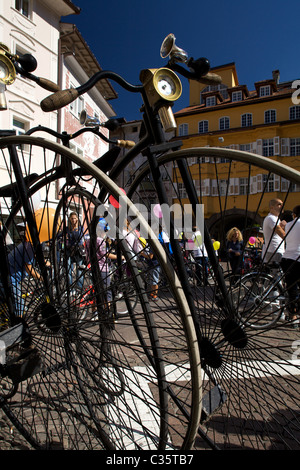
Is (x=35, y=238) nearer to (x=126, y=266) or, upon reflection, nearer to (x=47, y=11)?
(x=126, y=266)

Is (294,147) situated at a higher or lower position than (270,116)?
lower

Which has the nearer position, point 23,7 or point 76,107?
point 23,7

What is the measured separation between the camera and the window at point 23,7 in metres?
15.3

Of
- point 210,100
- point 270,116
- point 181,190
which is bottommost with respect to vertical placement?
point 181,190

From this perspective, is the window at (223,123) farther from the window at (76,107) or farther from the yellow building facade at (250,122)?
the window at (76,107)

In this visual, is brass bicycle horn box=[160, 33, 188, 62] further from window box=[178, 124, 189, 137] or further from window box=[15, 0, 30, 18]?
window box=[178, 124, 189, 137]

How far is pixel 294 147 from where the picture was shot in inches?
1176

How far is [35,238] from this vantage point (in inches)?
64.7

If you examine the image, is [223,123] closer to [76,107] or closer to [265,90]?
[265,90]

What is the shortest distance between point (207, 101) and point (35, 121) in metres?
23.3

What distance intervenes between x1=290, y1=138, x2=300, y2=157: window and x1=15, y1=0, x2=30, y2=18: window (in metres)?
23.0

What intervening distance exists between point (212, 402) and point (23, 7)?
18.9 meters

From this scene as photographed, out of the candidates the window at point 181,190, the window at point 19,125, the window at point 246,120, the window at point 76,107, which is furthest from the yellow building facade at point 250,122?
the window at point 181,190

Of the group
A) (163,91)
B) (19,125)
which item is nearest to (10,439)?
(163,91)
